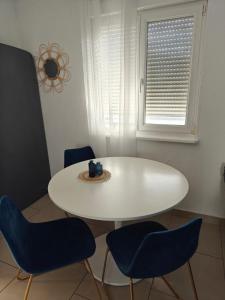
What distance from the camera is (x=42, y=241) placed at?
1.30m

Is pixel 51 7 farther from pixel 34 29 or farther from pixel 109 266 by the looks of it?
pixel 109 266

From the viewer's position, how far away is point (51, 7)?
7.49ft

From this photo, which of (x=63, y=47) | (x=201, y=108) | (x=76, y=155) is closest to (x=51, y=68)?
(x=63, y=47)

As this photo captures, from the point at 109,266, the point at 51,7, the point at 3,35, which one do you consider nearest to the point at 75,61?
the point at 51,7

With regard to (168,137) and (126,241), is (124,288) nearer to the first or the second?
(126,241)

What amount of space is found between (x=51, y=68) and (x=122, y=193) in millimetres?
1897

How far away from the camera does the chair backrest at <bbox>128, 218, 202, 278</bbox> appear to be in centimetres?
89

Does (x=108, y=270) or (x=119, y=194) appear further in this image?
(x=108, y=270)

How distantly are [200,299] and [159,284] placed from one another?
0.28 metres

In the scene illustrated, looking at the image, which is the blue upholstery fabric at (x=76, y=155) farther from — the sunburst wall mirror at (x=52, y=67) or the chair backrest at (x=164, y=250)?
the chair backrest at (x=164, y=250)

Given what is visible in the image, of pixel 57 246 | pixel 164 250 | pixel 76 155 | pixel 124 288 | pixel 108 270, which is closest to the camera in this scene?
pixel 164 250

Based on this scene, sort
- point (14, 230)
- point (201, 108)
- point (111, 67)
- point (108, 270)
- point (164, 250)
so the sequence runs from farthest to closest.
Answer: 1. point (111, 67)
2. point (201, 108)
3. point (108, 270)
4. point (14, 230)
5. point (164, 250)

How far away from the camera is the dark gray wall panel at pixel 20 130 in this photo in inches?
86.3

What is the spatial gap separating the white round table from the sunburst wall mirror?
1210 millimetres
